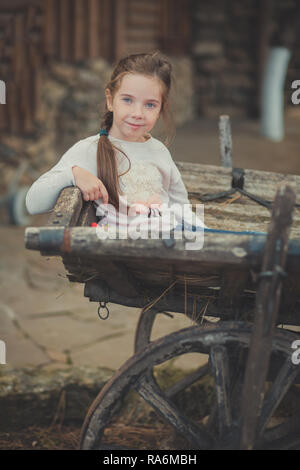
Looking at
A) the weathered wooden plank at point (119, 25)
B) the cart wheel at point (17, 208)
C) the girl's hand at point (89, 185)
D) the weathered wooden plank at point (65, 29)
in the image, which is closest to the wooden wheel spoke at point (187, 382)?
the girl's hand at point (89, 185)

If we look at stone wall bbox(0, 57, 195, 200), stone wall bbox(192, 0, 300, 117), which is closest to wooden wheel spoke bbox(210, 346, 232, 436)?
stone wall bbox(0, 57, 195, 200)

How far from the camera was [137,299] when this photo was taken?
6.79 feet

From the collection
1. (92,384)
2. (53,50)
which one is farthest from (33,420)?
(53,50)

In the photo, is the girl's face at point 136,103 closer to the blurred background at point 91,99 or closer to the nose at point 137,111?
the nose at point 137,111

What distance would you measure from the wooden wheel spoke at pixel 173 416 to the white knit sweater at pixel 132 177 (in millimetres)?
623

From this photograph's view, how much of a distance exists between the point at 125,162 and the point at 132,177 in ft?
0.20

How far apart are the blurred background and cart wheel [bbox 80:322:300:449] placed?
70 centimetres

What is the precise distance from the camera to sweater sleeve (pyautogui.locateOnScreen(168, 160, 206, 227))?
88.0 inches

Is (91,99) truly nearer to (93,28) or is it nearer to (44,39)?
(93,28)

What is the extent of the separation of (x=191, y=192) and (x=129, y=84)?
70cm

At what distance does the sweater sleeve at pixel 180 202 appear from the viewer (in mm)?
2236

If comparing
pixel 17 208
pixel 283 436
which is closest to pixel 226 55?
pixel 17 208

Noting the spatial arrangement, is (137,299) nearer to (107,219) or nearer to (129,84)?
(107,219)

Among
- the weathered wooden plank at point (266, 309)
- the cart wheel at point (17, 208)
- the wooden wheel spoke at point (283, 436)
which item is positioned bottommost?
the cart wheel at point (17, 208)
